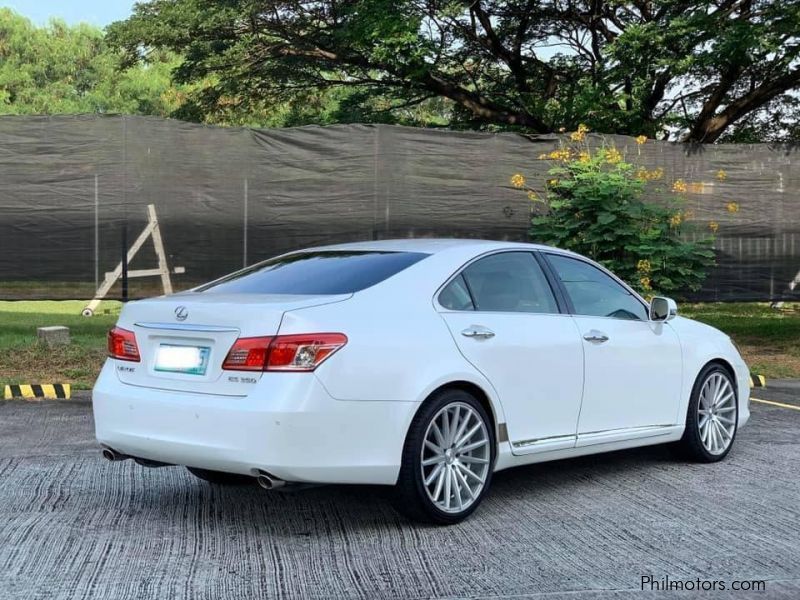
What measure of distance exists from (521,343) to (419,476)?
1049 millimetres

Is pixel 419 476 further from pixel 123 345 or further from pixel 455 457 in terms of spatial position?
pixel 123 345

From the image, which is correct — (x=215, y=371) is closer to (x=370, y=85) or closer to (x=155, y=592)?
(x=155, y=592)

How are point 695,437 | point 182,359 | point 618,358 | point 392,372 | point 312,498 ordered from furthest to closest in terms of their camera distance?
point 695,437
point 618,358
point 312,498
point 182,359
point 392,372

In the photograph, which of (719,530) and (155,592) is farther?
(719,530)

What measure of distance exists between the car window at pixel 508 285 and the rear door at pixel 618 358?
201mm

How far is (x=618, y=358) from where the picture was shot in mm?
6270

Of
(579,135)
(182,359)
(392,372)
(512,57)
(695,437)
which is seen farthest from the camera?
(512,57)

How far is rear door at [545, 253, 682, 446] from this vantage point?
609cm

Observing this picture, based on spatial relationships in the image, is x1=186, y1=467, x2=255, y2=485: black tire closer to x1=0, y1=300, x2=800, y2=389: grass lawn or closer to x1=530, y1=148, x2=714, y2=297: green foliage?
x1=0, y1=300, x2=800, y2=389: grass lawn

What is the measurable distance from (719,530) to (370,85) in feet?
67.5

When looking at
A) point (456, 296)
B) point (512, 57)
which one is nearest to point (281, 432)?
point (456, 296)

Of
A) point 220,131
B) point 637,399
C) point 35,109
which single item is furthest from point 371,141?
point 35,109

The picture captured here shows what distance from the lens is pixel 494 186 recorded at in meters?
12.9

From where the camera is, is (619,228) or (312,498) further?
(619,228)
